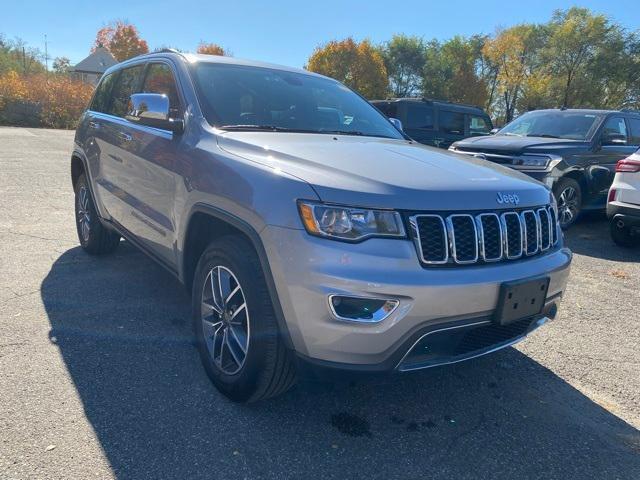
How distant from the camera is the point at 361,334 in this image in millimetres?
2127

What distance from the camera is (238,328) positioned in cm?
262

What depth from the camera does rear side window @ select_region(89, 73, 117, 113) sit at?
4.82 metres

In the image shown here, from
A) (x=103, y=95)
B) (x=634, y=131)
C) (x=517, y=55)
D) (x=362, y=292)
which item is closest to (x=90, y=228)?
(x=103, y=95)

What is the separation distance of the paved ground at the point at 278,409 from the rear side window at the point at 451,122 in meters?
8.09

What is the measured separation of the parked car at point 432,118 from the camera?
1105 cm

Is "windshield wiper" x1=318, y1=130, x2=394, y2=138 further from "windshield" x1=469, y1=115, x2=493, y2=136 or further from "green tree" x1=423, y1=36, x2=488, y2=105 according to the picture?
"green tree" x1=423, y1=36, x2=488, y2=105

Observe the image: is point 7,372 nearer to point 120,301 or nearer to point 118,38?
point 120,301

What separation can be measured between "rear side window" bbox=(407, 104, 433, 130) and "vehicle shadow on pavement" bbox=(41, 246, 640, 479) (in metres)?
8.33

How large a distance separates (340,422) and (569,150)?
252 inches

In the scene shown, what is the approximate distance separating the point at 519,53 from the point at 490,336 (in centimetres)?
4661

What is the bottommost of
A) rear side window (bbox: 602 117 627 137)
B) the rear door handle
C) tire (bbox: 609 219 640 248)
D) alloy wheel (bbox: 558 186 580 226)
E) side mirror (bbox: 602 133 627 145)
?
tire (bbox: 609 219 640 248)

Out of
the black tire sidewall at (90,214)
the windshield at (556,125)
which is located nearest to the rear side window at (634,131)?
the windshield at (556,125)

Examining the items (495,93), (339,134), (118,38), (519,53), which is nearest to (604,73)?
(519,53)

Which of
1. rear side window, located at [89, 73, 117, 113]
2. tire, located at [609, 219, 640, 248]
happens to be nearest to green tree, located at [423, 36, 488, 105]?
tire, located at [609, 219, 640, 248]
